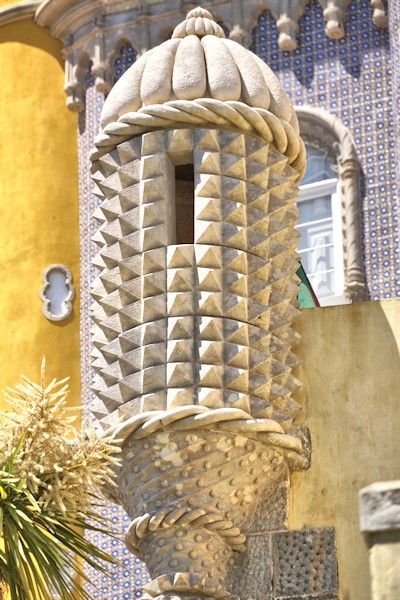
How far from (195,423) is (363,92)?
22.5ft

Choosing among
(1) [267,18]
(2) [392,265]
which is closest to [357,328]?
(2) [392,265]

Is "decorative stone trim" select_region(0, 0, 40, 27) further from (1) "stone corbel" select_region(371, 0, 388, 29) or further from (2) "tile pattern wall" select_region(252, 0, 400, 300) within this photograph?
(1) "stone corbel" select_region(371, 0, 388, 29)

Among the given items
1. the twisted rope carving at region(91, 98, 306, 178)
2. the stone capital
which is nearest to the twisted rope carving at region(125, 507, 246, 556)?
the twisted rope carving at region(91, 98, 306, 178)

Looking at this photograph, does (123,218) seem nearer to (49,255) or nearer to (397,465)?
(397,465)

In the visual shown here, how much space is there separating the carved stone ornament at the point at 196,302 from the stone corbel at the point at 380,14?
5.46 metres

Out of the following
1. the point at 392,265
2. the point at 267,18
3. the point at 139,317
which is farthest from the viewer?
the point at 267,18

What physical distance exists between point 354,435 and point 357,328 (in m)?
0.66

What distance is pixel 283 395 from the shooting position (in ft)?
37.9

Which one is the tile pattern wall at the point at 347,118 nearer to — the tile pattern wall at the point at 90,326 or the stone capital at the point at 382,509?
the tile pattern wall at the point at 90,326

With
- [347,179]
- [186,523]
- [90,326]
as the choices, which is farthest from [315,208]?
[186,523]

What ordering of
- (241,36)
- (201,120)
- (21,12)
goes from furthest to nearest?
(21,12) → (241,36) → (201,120)

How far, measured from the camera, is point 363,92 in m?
17.3

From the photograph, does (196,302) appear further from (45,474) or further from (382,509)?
(382,509)

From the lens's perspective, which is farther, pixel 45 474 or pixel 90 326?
pixel 90 326
